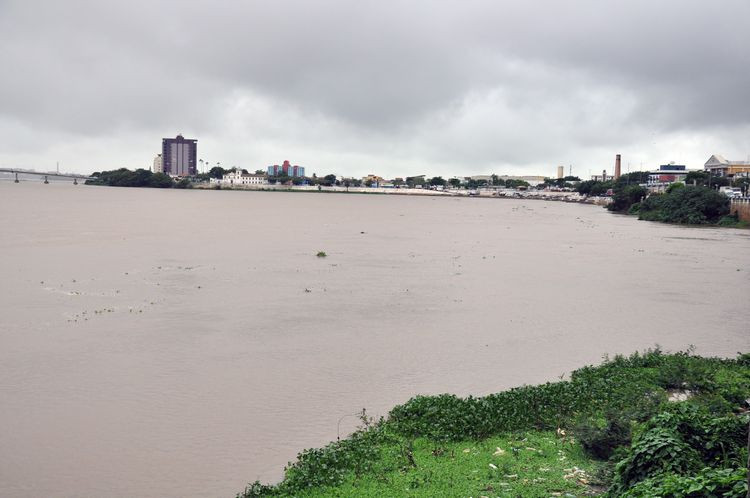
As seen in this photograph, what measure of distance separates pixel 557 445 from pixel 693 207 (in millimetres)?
59174

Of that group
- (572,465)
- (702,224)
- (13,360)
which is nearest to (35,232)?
(13,360)

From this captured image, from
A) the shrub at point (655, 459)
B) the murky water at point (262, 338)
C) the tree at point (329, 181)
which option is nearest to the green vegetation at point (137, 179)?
the tree at point (329, 181)

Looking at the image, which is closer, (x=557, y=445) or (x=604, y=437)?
(x=604, y=437)

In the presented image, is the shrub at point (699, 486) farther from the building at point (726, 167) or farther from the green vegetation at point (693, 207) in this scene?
the building at point (726, 167)

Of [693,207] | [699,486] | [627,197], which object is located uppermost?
[627,197]

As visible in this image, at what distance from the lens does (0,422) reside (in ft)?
29.9

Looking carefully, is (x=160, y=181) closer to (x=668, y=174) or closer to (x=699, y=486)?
(x=668, y=174)

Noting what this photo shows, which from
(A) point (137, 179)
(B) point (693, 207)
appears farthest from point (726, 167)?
(A) point (137, 179)

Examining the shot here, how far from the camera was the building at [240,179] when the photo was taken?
172 meters

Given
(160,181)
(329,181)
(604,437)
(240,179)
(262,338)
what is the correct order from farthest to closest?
(329,181) → (240,179) → (160,181) → (262,338) → (604,437)

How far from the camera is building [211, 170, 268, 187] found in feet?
563

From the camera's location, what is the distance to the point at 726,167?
372 feet

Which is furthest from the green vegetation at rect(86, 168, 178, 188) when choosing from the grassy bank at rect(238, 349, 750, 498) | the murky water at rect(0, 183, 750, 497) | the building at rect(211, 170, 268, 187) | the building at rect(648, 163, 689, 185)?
the grassy bank at rect(238, 349, 750, 498)

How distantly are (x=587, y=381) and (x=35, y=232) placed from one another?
34478 mm
